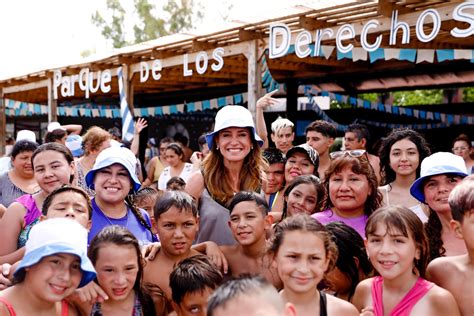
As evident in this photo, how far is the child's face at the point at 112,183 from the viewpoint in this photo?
147 inches

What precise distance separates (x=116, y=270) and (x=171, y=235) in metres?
0.60

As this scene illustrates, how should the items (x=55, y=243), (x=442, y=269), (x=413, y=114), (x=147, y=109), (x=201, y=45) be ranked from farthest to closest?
(x=147, y=109) < (x=413, y=114) < (x=201, y=45) < (x=442, y=269) < (x=55, y=243)

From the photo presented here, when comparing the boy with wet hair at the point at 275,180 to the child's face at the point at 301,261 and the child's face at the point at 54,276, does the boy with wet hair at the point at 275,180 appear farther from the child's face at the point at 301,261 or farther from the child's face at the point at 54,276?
the child's face at the point at 54,276

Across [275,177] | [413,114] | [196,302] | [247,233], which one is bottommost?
[196,302]

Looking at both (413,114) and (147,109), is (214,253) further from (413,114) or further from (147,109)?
(147,109)

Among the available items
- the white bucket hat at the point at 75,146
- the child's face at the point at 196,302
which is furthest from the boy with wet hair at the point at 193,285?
the white bucket hat at the point at 75,146

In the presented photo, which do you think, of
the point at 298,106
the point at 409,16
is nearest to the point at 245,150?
the point at 409,16

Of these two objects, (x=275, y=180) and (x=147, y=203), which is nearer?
(x=275, y=180)

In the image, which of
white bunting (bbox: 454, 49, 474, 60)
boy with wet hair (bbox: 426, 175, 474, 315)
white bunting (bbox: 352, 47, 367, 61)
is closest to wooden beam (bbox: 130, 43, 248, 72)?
white bunting (bbox: 352, 47, 367, 61)

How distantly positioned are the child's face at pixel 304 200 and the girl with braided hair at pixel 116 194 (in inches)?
41.4

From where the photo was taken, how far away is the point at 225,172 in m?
4.16

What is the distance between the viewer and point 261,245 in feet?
12.1

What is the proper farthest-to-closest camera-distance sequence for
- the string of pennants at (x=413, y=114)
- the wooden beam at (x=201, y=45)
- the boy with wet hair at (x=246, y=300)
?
1. the string of pennants at (x=413, y=114)
2. the wooden beam at (x=201, y=45)
3. the boy with wet hair at (x=246, y=300)

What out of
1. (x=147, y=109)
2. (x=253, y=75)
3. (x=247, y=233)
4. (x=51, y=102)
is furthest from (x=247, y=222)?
(x=147, y=109)
